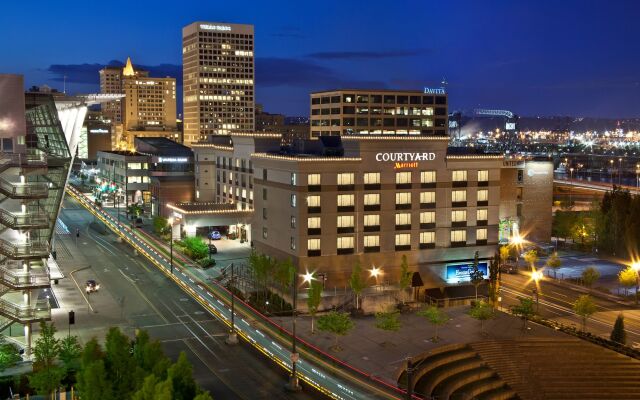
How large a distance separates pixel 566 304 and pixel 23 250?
52280 mm

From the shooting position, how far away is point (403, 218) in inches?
3061

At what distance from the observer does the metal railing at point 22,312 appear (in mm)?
50219

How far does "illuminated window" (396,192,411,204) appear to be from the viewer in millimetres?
77500

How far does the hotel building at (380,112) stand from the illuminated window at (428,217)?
101 metres

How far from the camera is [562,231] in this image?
10606cm

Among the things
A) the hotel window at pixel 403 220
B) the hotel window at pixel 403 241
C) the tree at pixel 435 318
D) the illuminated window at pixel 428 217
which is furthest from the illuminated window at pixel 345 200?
the tree at pixel 435 318

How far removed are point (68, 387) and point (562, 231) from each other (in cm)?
8078

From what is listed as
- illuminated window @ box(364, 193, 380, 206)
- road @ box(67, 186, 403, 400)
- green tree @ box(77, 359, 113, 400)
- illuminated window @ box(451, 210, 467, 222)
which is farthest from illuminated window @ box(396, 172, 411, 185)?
green tree @ box(77, 359, 113, 400)

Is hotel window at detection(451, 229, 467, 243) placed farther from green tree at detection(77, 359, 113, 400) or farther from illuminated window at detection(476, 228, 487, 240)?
green tree at detection(77, 359, 113, 400)

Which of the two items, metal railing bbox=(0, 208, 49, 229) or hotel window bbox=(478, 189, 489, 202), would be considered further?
→ hotel window bbox=(478, 189, 489, 202)

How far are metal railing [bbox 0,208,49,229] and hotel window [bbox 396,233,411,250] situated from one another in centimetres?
3835

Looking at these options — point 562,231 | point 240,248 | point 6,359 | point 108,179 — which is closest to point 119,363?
point 6,359

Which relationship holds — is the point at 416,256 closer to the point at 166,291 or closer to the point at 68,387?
the point at 166,291

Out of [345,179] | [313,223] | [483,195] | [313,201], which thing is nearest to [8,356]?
[313,223]
